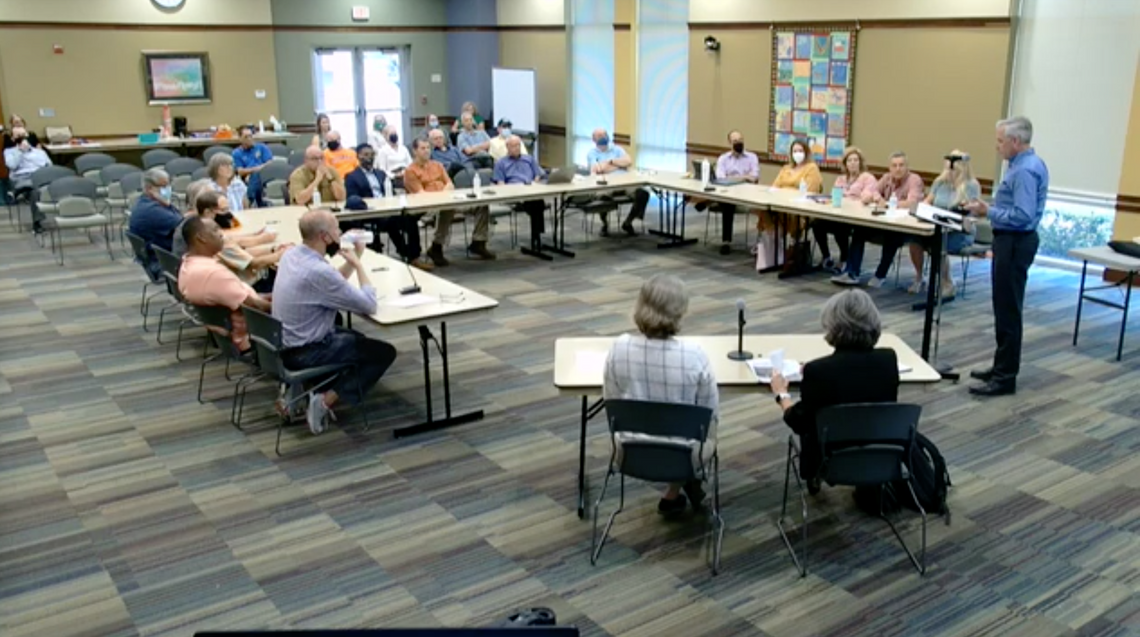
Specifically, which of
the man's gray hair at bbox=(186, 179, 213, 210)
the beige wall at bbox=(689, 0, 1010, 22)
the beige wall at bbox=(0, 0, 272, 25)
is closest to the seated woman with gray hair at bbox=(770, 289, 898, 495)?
the man's gray hair at bbox=(186, 179, 213, 210)

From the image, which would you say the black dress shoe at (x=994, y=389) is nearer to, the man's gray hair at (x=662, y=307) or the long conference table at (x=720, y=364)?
the long conference table at (x=720, y=364)

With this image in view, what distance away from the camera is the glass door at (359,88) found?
1620 cm

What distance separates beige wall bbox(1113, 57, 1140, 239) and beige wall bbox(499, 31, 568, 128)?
27.4ft

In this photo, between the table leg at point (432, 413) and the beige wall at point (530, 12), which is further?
the beige wall at point (530, 12)

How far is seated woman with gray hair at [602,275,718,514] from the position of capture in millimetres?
4059

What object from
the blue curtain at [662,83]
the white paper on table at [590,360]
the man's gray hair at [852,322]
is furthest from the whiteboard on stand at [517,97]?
the man's gray hair at [852,322]

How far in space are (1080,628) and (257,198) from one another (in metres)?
9.32

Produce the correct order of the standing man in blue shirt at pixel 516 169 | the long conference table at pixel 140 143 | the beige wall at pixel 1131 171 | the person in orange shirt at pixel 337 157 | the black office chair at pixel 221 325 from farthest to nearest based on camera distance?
the long conference table at pixel 140 143 → the person in orange shirt at pixel 337 157 → the standing man in blue shirt at pixel 516 169 → the beige wall at pixel 1131 171 → the black office chair at pixel 221 325

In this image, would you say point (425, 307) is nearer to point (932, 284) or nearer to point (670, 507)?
point (670, 507)

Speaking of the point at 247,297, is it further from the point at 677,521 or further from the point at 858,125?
the point at 858,125

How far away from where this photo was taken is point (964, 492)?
16.2ft

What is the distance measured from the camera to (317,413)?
571 cm

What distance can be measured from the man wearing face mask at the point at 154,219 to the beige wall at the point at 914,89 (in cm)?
714

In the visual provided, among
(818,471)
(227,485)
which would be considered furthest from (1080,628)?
(227,485)
